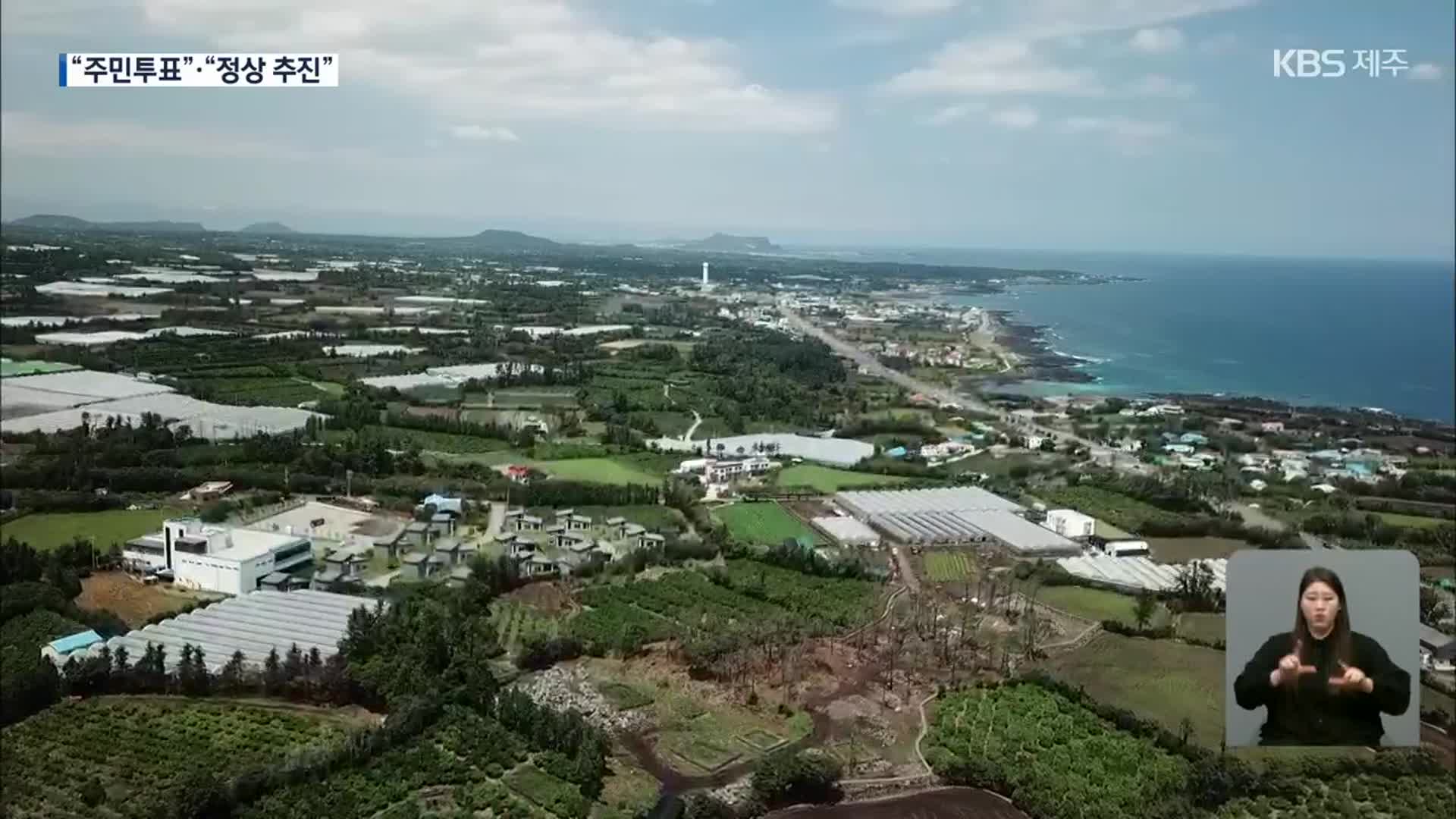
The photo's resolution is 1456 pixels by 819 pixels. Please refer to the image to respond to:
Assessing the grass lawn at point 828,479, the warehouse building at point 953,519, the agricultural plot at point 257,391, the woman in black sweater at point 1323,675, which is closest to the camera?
the woman in black sweater at point 1323,675

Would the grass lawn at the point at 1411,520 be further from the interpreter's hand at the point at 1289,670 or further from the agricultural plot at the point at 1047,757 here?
the interpreter's hand at the point at 1289,670

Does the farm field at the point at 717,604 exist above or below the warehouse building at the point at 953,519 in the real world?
below

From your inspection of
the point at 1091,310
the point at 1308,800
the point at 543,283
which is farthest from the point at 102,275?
the point at 1091,310

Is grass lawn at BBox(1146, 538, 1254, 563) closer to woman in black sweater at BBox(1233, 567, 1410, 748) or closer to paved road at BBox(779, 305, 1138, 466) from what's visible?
woman in black sweater at BBox(1233, 567, 1410, 748)

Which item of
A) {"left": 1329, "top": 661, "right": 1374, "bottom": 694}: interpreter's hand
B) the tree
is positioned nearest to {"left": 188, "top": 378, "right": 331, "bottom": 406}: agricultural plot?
the tree

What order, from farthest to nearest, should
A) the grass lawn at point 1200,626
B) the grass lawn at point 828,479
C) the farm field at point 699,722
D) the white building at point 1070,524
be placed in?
the grass lawn at point 828,479 → the white building at point 1070,524 → the grass lawn at point 1200,626 → the farm field at point 699,722

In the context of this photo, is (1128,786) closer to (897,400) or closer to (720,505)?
(720,505)

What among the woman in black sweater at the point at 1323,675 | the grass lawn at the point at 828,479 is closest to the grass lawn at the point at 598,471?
the grass lawn at the point at 828,479
